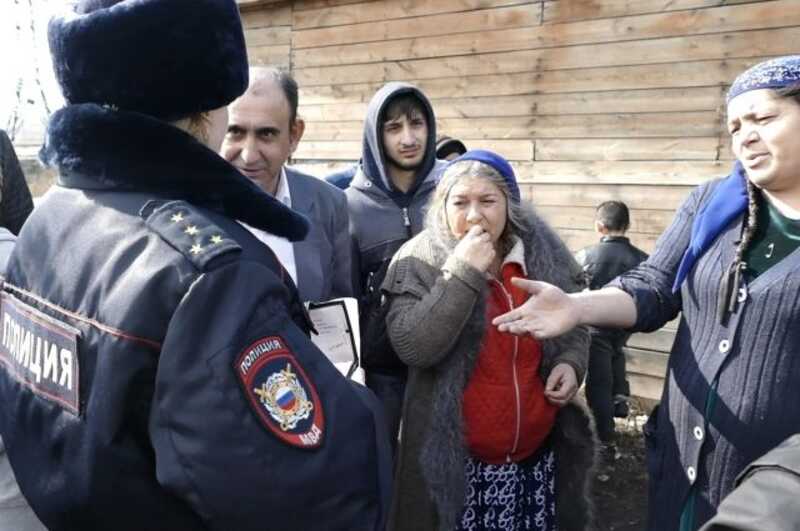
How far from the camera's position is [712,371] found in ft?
5.74

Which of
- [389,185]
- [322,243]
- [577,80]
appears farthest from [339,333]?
[577,80]

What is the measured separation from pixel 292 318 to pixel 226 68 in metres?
0.45

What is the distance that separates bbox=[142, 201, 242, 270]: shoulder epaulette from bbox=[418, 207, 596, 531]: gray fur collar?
125 centimetres

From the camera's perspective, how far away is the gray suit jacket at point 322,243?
7.84ft

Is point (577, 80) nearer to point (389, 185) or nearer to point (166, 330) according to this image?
point (389, 185)

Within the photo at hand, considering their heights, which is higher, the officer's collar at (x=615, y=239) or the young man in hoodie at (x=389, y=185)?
the young man in hoodie at (x=389, y=185)

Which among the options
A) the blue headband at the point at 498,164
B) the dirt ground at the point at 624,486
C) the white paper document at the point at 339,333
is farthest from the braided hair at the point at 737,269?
the dirt ground at the point at 624,486

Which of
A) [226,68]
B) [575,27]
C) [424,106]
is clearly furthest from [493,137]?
[226,68]

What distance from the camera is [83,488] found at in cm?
112

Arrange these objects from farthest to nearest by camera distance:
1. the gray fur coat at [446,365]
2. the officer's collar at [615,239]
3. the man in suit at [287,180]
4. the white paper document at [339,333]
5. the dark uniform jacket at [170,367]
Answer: the officer's collar at [615,239] → the man in suit at [287,180] → the gray fur coat at [446,365] → the white paper document at [339,333] → the dark uniform jacket at [170,367]

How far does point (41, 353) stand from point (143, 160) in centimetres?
39

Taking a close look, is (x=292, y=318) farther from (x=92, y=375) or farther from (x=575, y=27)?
(x=575, y=27)

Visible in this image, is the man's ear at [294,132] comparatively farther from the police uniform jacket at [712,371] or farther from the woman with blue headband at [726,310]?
the police uniform jacket at [712,371]

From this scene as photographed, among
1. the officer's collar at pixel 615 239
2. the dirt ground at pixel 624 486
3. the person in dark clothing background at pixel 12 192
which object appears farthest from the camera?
the officer's collar at pixel 615 239
